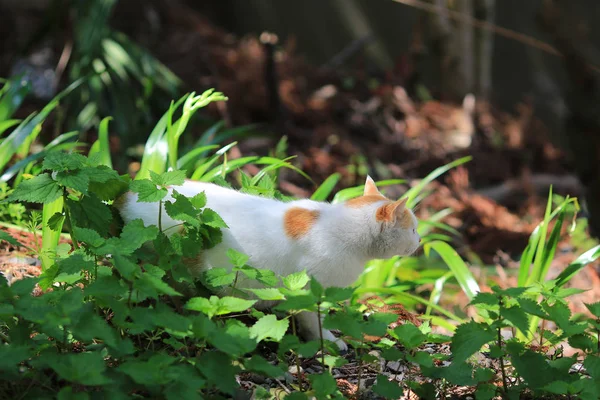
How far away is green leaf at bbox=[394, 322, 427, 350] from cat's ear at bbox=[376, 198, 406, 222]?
0.43 metres

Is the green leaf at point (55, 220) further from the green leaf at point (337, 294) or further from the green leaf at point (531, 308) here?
the green leaf at point (531, 308)

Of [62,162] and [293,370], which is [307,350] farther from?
[62,162]

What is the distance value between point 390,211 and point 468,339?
1.71ft

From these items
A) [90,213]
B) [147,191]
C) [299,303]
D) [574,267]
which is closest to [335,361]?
[299,303]

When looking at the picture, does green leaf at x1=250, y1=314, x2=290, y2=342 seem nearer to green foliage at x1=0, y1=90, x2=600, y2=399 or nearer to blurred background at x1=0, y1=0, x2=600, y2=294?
green foliage at x1=0, y1=90, x2=600, y2=399

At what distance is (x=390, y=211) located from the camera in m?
2.21

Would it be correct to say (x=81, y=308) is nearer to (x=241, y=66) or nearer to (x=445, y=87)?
(x=241, y=66)

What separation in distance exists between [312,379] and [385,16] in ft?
18.5

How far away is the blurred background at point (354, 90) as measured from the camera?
4.75 m

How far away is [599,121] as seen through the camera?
3.66m

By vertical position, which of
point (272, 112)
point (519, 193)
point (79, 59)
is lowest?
point (519, 193)

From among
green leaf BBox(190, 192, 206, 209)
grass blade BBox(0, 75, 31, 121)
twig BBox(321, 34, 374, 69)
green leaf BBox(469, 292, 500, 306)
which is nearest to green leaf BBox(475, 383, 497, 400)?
green leaf BBox(469, 292, 500, 306)

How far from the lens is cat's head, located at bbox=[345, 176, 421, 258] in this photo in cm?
223

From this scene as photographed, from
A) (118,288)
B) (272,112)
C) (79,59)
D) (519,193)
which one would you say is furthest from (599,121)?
(79,59)
